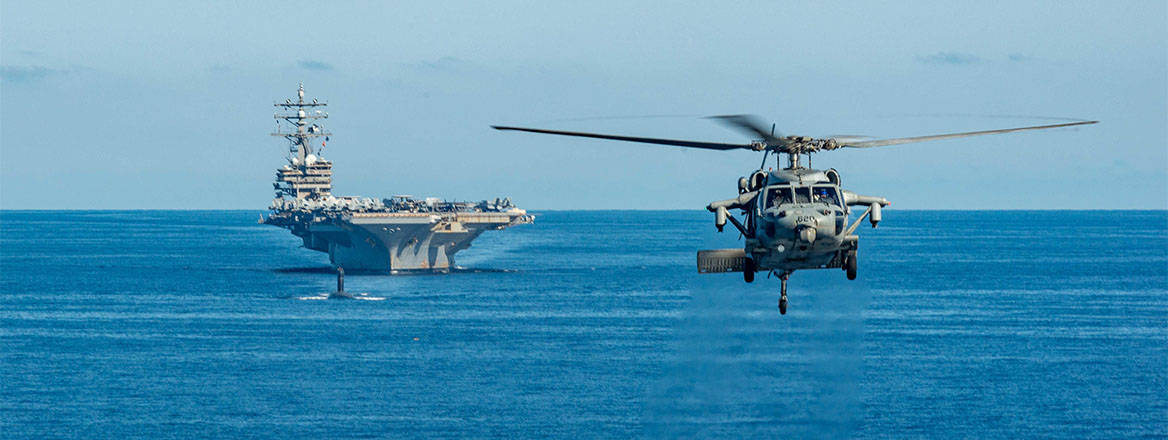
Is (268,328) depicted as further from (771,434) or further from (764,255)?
(764,255)

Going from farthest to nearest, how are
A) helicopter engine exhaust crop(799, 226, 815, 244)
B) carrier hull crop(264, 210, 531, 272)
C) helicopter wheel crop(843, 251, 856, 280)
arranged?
1. carrier hull crop(264, 210, 531, 272)
2. helicopter wheel crop(843, 251, 856, 280)
3. helicopter engine exhaust crop(799, 226, 815, 244)

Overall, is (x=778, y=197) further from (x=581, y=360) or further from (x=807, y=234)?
(x=581, y=360)

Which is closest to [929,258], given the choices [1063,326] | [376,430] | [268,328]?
[1063,326]

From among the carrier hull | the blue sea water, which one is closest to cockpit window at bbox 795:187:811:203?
the blue sea water

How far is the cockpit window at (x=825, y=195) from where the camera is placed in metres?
23.4

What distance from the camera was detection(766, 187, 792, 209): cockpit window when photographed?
76.8ft

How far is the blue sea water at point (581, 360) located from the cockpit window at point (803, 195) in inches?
1361

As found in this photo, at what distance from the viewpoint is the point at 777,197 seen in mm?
23516

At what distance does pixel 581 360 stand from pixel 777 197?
7530 centimetres

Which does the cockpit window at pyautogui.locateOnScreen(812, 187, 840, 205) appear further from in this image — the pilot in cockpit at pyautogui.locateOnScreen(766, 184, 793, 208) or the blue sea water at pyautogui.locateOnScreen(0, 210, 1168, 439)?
the blue sea water at pyautogui.locateOnScreen(0, 210, 1168, 439)

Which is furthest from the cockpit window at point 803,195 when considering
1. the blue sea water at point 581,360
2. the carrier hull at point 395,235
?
the carrier hull at point 395,235

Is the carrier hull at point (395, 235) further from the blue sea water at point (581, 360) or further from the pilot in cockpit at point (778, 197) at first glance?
the pilot in cockpit at point (778, 197)

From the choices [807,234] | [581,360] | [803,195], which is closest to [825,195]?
[803,195]

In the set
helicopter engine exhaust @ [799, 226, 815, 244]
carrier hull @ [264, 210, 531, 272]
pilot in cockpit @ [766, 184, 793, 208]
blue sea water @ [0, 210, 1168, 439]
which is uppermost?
pilot in cockpit @ [766, 184, 793, 208]
